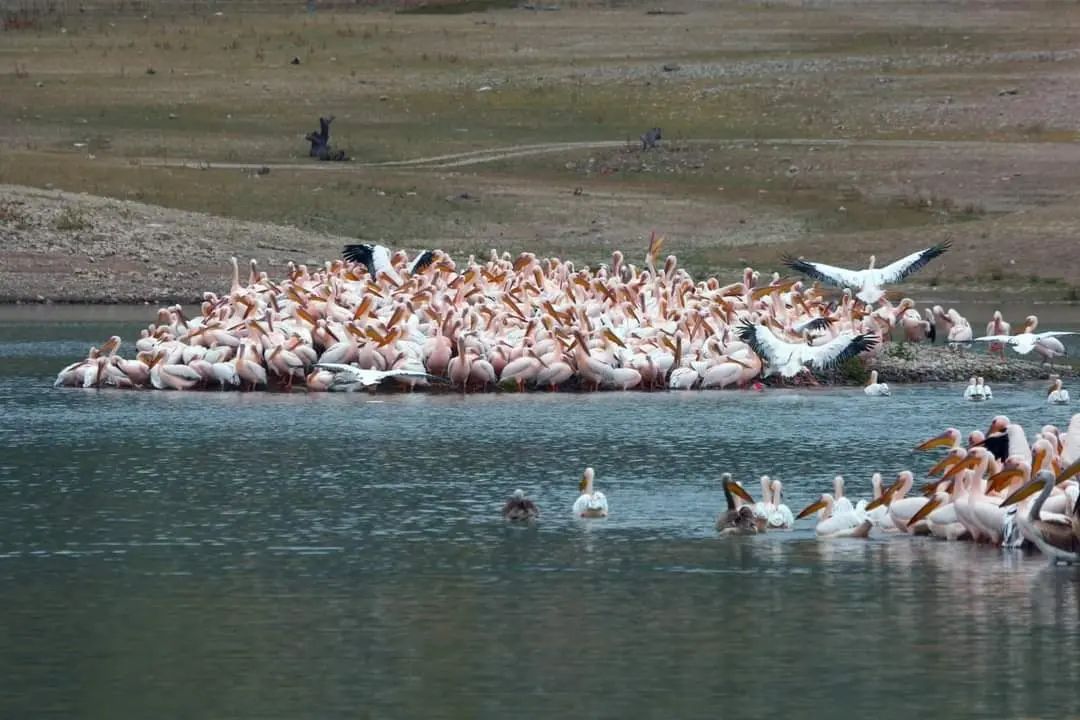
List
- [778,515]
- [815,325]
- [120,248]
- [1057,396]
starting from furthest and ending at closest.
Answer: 1. [120,248]
2. [815,325]
3. [1057,396]
4. [778,515]

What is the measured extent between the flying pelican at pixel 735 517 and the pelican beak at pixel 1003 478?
1370 millimetres

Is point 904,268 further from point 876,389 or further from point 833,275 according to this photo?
point 876,389

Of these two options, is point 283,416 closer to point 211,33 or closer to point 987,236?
point 987,236

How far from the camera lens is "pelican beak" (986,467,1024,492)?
518 inches

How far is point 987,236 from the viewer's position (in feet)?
120

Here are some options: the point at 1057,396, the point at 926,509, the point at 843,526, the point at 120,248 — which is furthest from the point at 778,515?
the point at 120,248

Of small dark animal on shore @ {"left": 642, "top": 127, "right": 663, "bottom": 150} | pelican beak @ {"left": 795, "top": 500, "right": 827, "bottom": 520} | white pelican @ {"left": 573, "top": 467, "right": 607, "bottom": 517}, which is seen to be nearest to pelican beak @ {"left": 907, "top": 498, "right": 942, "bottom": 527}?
pelican beak @ {"left": 795, "top": 500, "right": 827, "bottom": 520}

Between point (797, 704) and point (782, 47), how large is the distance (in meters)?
52.4

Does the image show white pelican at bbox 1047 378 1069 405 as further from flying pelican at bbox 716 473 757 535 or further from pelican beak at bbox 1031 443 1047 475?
pelican beak at bbox 1031 443 1047 475

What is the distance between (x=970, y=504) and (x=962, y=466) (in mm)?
208

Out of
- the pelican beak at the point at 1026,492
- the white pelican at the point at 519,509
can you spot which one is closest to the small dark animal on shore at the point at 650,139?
the white pelican at the point at 519,509

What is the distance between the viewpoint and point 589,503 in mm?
14672

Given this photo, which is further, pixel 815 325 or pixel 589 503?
pixel 815 325

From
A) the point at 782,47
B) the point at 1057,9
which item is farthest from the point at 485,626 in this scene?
the point at 1057,9
